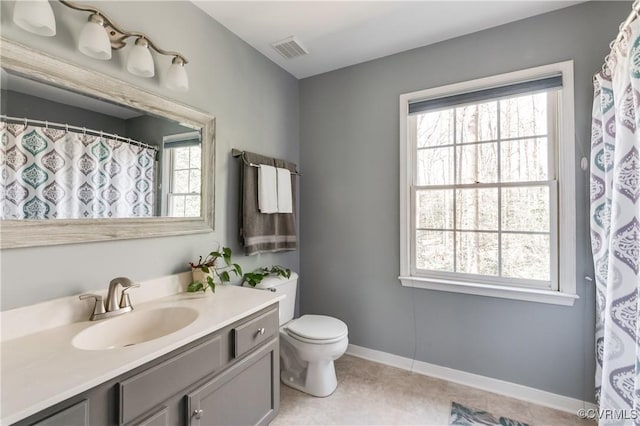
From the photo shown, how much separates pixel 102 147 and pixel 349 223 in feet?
5.76

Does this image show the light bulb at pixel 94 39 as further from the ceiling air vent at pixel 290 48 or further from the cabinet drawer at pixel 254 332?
the cabinet drawer at pixel 254 332

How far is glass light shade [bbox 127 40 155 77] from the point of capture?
1.36 meters

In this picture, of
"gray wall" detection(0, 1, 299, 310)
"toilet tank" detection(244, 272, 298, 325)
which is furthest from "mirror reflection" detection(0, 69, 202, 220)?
"toilet tank" detection(244, 272, 298, 325)

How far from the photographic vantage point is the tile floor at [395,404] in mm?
1680

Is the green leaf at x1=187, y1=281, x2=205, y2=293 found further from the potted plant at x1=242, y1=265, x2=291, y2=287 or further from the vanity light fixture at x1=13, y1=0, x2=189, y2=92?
the vanity light fixture at x1=13, y1=0, x2=189, y2=92

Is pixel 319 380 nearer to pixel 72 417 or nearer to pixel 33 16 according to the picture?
pixel 72 417

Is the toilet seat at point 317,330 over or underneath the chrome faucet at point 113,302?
underneath

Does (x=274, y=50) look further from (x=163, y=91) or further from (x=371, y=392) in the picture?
(x=371, y=392)

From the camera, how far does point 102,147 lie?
4.34 feet

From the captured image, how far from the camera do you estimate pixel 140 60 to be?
1.36 metres

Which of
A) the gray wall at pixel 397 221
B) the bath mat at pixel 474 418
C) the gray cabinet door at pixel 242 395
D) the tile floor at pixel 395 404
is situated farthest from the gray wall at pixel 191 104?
the bath mat at pixel 474 418

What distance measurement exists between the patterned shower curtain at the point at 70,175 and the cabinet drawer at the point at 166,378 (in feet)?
2.45

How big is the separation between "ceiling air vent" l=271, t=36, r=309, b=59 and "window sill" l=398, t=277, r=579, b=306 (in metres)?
1.93

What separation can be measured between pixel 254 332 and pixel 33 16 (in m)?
1.52
